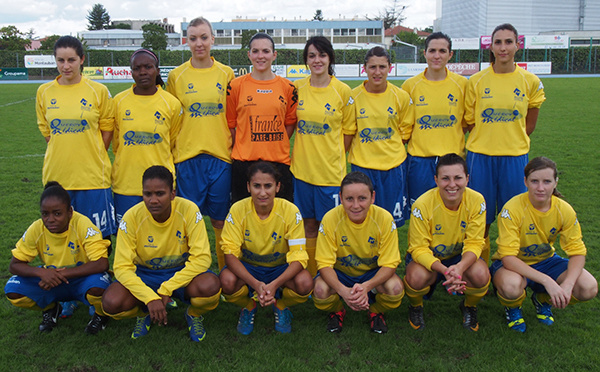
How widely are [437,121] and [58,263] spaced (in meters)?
2.97

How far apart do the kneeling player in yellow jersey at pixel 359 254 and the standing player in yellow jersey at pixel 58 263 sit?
147 cm

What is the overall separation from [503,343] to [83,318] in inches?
111

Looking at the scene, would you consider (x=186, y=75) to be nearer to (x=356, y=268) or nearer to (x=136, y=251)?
(x=136, y=251)

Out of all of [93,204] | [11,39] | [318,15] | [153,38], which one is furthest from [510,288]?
[318,15]

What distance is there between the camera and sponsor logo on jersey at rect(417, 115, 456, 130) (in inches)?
157

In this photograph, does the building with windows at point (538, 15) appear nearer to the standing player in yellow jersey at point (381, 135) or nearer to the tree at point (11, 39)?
the tree at point (11, 39)

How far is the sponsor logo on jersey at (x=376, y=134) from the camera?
3.95 metres

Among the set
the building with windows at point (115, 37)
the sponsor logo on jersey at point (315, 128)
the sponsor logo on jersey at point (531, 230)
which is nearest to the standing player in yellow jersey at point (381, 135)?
the sponsor logo on jersey at point (315, 128)

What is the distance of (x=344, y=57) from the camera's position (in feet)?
117

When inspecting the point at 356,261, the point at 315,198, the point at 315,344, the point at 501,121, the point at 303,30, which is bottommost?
the point at 315,344

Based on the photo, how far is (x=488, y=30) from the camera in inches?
2327

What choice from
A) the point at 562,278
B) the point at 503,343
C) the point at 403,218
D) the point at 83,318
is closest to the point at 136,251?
the point at 83,318

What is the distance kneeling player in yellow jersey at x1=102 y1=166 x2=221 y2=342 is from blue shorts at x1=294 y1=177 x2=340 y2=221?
0.93 metres

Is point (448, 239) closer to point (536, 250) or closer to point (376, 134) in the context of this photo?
point (536, 250)
